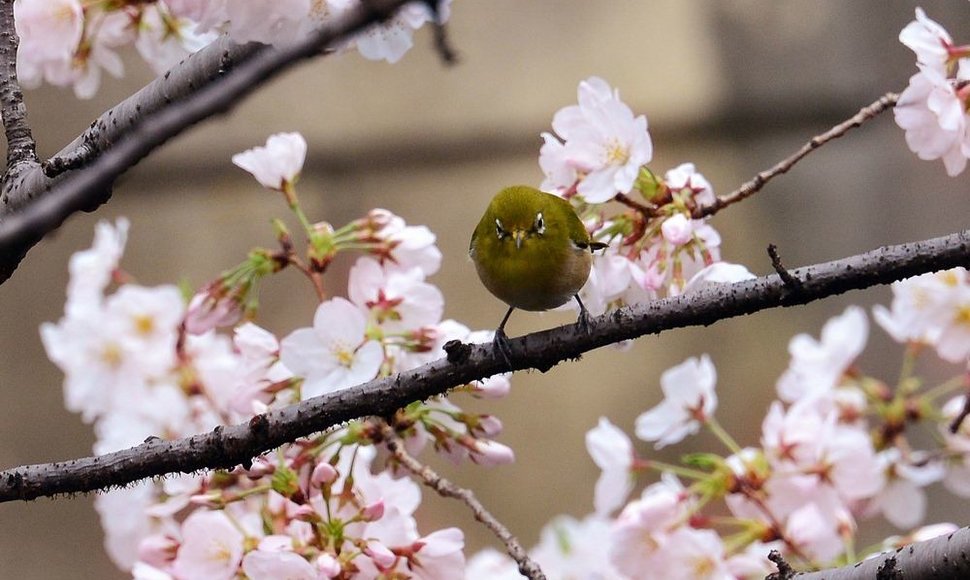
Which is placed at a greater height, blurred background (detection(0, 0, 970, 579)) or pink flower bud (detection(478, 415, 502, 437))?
blurred background (detection(0, 0, 970, 579))

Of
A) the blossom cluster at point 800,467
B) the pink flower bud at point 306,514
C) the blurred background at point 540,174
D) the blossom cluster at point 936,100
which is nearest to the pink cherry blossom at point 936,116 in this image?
the blossom cluster at point 936,100

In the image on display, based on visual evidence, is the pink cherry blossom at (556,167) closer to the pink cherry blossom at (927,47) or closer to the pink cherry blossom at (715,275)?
the pink cherry blossom at (715,275)

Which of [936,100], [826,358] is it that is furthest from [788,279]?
[826,358]

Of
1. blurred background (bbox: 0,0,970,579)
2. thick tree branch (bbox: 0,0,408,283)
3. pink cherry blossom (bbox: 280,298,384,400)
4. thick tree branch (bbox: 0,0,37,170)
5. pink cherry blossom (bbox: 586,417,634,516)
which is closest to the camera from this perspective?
thick tree branch (bbox: 0,0,408,283)

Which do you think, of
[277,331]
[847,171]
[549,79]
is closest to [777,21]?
[847,171]

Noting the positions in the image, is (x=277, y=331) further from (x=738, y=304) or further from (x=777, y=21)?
(x=738, y=304)

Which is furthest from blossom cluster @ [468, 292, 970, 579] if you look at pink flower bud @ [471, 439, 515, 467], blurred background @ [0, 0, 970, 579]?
blurred background @ [0, 0, 970, 579]

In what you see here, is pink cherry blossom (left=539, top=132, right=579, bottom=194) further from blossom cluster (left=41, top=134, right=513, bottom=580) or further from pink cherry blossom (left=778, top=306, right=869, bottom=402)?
pink cherry blossom (left=778, top=306, right=869, bottom=402)
